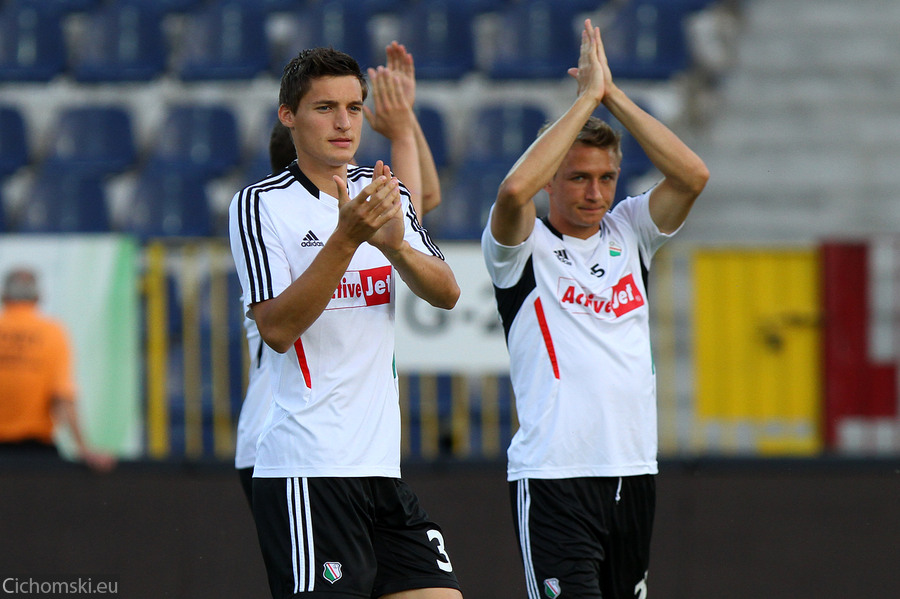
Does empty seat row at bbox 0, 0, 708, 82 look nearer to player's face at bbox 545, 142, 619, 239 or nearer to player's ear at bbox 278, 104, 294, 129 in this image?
player's face at bbox 545, 142, 619, 239

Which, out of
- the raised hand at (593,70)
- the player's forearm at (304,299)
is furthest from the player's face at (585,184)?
the player's forearm at (304,299)

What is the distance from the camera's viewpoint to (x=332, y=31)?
1068cm

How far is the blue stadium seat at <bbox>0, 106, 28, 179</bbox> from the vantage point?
10.4m

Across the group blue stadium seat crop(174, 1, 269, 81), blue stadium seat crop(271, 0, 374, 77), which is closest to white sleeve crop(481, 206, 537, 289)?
blue stadium seat crop(271, 0, 374, 77)

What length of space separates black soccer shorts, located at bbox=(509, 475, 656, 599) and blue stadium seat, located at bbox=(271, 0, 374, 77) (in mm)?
7094

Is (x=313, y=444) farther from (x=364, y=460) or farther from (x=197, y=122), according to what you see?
(x=197, y=122)

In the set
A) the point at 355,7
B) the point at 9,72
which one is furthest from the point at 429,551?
the point at 9,72

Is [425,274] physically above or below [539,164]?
below

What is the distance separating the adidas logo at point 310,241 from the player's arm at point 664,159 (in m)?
1.27

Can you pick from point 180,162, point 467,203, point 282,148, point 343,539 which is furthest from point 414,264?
point 180,162

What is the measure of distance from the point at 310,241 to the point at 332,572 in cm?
96

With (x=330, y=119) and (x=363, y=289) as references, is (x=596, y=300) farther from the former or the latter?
(x=330, y=119)

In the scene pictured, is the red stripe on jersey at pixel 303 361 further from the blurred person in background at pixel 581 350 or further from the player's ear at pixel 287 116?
the blurred person in background at pixel 581 350

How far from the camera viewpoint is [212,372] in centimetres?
776
